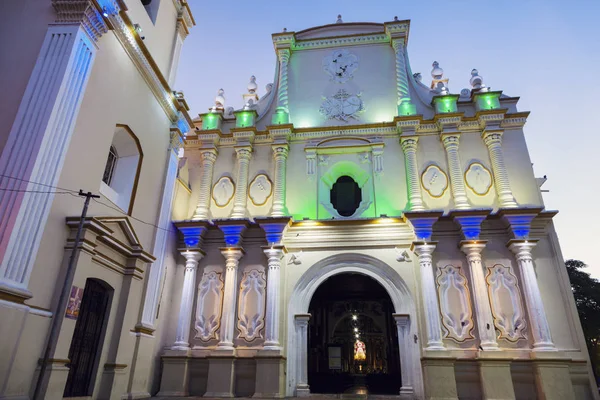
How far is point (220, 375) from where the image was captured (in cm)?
885

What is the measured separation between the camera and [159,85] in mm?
9711

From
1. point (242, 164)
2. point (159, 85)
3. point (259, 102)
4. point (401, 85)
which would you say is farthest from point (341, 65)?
point (159, 85)

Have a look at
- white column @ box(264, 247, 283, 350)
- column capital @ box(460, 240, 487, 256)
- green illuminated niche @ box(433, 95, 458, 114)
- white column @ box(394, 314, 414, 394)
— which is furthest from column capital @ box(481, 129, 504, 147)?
white column @ box(264, 247, 283, 350)

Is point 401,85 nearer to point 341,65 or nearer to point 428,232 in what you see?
point 341,65

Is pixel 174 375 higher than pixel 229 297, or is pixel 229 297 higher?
pixel 229 297

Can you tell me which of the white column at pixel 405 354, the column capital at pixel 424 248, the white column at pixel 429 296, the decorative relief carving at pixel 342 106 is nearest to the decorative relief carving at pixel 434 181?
the column capital at pixel 424 248

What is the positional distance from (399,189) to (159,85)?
21.4 ft

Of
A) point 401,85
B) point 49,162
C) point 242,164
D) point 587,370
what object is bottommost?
point 587,370

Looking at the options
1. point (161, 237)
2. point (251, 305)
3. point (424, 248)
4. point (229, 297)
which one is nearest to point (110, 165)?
point (161, 237)

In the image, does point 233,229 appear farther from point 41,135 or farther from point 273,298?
point 41,135

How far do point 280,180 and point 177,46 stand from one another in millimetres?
4882

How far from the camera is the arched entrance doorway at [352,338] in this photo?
12.7 meters

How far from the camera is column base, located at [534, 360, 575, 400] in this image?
784 cm

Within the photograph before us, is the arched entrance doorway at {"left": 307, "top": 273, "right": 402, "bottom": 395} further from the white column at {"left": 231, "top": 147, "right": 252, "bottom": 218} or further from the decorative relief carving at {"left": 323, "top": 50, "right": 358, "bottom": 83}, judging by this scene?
the decorative relief carving at {"left": 323, "top": 50, "right": 358, "bottom": 83}
